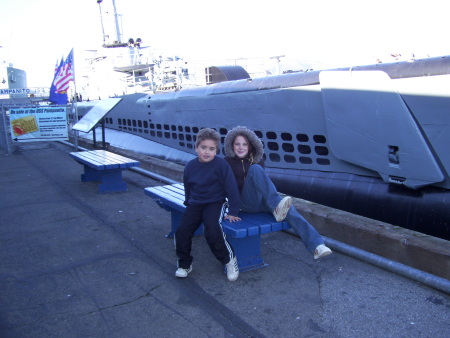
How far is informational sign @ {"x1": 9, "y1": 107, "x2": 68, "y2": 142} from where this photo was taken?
1047 cm

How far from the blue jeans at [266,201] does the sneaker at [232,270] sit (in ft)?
1.72

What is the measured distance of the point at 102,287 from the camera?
3.60 metres

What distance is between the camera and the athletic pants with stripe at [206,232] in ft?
12.1

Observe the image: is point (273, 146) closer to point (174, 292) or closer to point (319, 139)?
point (319, 139)

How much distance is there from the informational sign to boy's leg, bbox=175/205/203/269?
8078 millimetres

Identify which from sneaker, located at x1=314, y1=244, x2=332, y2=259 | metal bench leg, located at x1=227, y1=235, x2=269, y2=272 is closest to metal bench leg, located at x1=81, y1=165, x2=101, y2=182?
metal bench leg, located at x1=227, y1=235, x2=269, y2=272

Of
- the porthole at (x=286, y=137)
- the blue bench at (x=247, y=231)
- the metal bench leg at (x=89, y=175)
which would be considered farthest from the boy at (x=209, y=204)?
the metal bench leg at (x=89, y=175)

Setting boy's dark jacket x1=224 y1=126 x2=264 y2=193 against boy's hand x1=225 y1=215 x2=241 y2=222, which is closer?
boy's hand x1=225 y1=215 x2=241 y2=222

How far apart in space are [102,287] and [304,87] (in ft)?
15.2

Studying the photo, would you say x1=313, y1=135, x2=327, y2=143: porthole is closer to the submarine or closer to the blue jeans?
the submarine

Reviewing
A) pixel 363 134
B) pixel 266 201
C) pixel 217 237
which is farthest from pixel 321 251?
pixel 363 134

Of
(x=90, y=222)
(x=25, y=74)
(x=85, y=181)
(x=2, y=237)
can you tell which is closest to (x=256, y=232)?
(x=90, y=222)

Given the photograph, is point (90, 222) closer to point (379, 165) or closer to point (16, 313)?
point (16, 313)

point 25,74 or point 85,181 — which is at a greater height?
point 25,74
